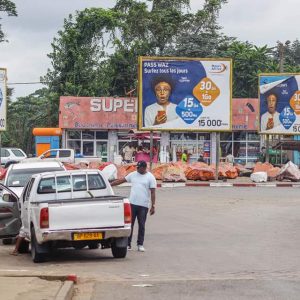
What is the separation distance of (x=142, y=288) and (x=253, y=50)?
6054 centimetres

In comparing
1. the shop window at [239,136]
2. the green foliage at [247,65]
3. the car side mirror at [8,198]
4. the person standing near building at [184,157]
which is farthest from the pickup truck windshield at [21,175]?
the green foliage at [247,65]

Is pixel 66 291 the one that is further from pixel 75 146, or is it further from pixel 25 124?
pixel 25 124

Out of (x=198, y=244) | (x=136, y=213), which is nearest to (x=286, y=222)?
(x=198, y=244)

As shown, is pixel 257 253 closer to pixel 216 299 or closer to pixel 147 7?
pixel 216 299

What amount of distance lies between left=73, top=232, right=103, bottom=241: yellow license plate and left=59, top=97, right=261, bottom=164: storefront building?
38764 mm

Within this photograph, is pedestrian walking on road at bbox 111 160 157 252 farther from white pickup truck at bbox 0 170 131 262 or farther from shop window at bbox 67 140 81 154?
shop window at bbox 67 140 81 154

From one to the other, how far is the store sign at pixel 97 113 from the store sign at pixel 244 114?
714 cm

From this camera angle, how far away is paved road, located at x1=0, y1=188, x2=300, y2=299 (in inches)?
396

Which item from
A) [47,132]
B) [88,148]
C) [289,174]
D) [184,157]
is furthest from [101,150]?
[289,174]

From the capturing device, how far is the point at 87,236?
42.3 feet

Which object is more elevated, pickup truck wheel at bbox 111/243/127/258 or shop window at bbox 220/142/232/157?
shop window at bbox 220/142/232/157

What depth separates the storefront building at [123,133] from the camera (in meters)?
52.6

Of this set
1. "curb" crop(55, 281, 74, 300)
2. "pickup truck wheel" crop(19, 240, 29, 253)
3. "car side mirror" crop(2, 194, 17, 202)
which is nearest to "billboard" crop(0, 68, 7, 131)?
"car side mirror" crop(2, 194, 17, 202)

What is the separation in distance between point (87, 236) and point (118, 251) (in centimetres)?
86
